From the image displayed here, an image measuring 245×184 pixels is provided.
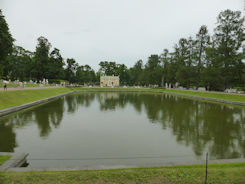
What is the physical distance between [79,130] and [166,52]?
214 ft

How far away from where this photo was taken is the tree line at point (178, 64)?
34.0 meters

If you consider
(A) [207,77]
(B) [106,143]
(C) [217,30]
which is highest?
(C) [217,30]

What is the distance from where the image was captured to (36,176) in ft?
13.9

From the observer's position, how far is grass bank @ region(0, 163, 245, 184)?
4055 millimetres

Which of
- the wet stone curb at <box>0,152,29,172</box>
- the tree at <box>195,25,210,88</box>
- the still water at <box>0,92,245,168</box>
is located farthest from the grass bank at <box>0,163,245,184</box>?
the tree at <box>195,25,210,88</box>

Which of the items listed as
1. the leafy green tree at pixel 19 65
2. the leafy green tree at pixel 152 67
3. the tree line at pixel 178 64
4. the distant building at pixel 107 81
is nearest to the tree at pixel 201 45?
the tree line at pixel 178 64

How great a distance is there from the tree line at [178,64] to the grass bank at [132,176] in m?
29.7

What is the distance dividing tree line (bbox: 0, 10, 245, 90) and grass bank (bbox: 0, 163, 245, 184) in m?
29.7

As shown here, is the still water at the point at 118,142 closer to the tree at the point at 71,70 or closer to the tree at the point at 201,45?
the tree at the point at 201,45

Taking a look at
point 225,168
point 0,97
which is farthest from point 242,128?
point 0,97

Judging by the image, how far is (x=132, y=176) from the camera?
430cm

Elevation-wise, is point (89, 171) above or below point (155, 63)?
below

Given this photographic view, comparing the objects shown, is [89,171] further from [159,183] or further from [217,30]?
[217,30]

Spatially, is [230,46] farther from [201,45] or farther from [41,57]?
[41,57]
